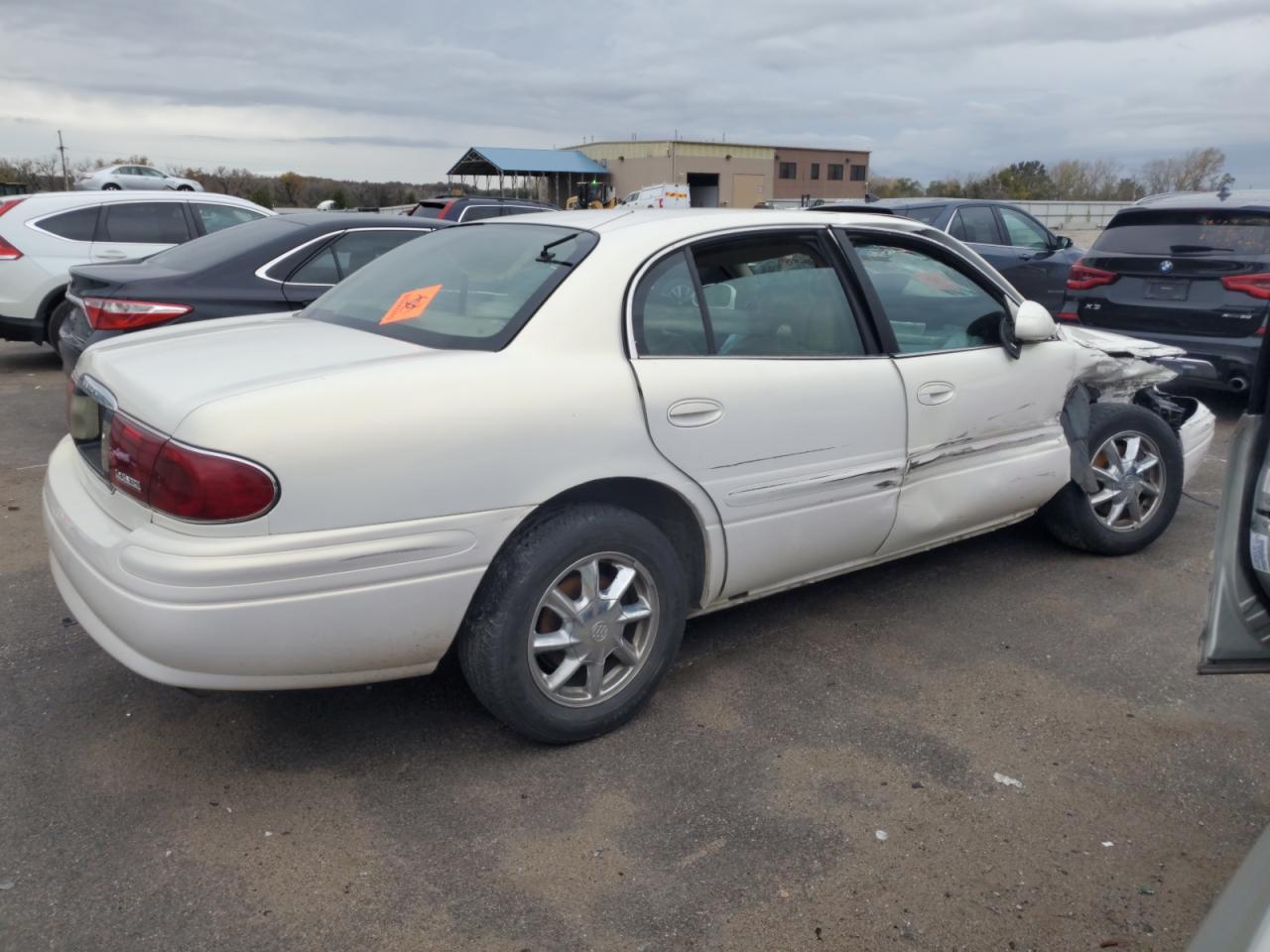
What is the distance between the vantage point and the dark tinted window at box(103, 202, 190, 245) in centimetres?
893

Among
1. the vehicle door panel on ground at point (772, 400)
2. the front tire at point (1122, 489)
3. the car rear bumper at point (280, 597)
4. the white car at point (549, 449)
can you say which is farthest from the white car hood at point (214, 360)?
the front tire at point (1122, 489)

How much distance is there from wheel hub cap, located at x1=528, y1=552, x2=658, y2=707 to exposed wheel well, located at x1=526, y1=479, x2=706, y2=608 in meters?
0.19

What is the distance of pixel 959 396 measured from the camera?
3824 mm

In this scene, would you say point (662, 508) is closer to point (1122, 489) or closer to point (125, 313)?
point (1122, 489)

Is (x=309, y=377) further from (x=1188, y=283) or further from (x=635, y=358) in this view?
(x=1188, y=283)

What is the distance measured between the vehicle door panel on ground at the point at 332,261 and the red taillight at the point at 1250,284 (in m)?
5.53

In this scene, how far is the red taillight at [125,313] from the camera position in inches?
219

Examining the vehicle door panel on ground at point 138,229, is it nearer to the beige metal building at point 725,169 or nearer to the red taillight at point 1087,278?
the red taillight at point 1087,278

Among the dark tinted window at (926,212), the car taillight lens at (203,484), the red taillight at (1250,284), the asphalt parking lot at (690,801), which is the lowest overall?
the asphalt parking lot at (690,801)

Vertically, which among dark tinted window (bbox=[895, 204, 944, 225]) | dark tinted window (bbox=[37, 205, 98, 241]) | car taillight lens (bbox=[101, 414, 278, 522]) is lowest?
car taillight lens (bbox=[101, 414, 278, 522])

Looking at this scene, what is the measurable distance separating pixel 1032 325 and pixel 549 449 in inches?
86.4

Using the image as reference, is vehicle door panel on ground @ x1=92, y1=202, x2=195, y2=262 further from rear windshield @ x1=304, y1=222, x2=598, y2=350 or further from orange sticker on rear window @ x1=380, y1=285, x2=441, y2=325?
orange sticker on rear window @ x1=380, y1=285, x2=441, y2=325

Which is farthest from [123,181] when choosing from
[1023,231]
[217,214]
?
[1023,231]

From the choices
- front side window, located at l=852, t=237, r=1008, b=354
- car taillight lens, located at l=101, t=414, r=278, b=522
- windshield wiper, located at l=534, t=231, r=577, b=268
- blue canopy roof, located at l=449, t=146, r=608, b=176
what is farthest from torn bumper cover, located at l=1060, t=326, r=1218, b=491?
blue canopy roof, located at l=449, t=146, r=608, b=176
